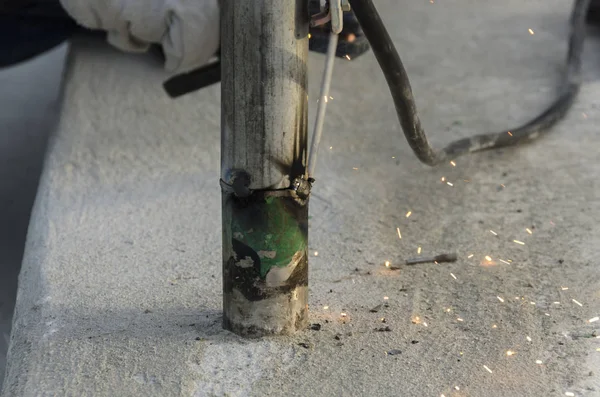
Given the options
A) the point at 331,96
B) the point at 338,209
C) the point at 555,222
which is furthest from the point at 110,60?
the point at 555,222

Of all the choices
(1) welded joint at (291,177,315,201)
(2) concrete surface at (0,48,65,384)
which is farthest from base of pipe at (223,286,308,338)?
(2) concrete surface at (0,48,65,384)

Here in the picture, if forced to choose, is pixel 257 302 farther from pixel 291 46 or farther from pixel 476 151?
pixel 476 151

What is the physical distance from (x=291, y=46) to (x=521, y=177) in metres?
1.61

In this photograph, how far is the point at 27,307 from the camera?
2520mm

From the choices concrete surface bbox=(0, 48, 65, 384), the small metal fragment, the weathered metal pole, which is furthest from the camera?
concrete surface bbox=(0, 48, 65, 384)

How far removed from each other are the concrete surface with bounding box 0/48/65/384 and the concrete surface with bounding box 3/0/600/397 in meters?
0.41

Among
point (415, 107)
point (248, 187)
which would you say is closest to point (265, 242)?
point (248, 187)

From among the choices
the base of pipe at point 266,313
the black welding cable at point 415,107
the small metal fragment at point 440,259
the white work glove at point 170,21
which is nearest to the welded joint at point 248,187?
the base of pipe at point 266,313

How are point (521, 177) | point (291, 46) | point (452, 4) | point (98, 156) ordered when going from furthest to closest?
1. point (452, 4)
2. point (98, 156)
3. point (521, 177)
4. point (291, 46)

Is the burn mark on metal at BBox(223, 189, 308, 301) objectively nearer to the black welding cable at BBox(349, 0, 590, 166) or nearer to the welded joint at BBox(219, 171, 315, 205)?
the welded joint at BBox(219, 171, 315, 205)

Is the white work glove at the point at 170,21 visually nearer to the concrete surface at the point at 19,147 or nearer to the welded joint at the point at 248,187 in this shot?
the concrete surface at the point at 19,147

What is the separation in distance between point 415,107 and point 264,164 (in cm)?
51

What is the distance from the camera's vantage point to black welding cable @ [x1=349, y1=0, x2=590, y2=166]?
88.6 inches

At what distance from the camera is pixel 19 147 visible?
445cm
